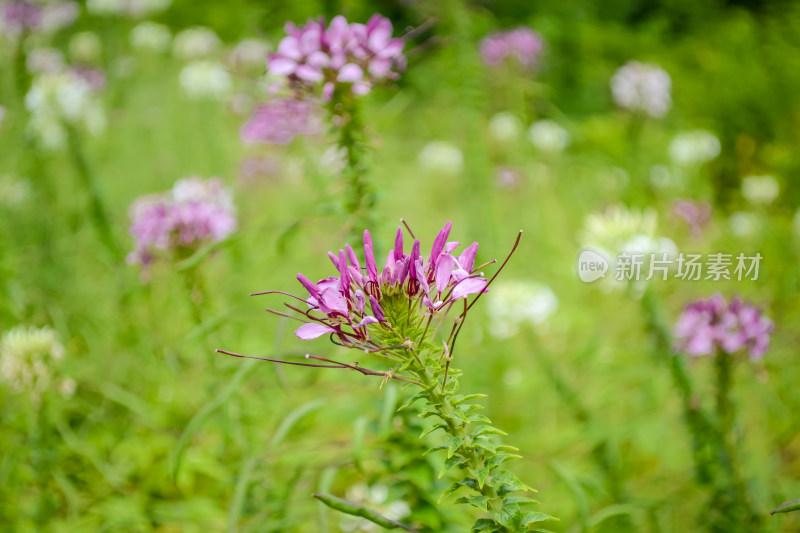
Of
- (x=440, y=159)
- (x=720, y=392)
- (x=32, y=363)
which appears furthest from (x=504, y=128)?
(x=32, y=363)

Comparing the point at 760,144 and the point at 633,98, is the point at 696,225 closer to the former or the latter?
the point at 633,98

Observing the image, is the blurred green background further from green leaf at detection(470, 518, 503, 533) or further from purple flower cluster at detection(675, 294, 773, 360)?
green leaf at detection(470, 518, 503, 533)

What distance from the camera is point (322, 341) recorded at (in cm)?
182

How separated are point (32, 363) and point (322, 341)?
0.81 m

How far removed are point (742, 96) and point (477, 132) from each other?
3.40 meters

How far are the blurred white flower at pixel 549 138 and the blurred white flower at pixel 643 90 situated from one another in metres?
0.44

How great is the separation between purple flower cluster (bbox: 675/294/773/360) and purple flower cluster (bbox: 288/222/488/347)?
0.78 meters

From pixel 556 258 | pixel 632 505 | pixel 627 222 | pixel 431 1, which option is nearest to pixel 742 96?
pixel 556 258

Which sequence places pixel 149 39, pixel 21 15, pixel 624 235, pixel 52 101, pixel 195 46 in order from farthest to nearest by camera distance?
pixel 195 46 → pixel 149 39 → pixel 21 15 → pixel 52 101 → pixel 624 235

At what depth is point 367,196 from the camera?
100cm

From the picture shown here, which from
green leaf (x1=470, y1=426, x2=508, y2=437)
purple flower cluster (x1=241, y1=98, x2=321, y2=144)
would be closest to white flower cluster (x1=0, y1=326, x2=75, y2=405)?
purple flower cluster (x1=241, y1=98, x2=321, y2=144)

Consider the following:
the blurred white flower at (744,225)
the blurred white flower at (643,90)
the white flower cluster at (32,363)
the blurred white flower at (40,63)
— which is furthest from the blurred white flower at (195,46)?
the blurred white flower at (744,225)

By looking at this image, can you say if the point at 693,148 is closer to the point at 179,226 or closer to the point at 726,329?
the point at 726,329

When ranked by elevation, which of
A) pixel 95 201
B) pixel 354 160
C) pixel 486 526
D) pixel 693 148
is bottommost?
pixel 486 526
